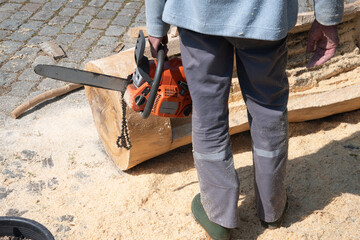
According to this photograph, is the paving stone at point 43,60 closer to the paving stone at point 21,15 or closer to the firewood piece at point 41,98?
the firewood piece at point 41,98

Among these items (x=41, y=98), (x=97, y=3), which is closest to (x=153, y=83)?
(x=41, y=98)

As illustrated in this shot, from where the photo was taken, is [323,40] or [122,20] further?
[122,20]

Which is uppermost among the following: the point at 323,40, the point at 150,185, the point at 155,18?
the point at 155,18

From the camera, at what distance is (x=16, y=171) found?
3.10 metres

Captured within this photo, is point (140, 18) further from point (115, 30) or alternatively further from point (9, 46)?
point (9, 46)

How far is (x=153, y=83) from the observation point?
219 centimetres

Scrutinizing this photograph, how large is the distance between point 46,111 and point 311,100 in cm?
208

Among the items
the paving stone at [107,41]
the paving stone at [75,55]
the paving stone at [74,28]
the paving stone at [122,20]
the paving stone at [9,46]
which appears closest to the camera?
the paving stone at [75,55]

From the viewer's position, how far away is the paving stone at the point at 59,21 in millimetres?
5051

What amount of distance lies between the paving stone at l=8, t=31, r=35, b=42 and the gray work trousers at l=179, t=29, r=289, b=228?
3.18 m

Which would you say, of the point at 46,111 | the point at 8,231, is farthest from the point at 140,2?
the point at 8,231

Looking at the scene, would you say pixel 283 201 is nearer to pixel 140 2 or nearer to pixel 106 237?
pixel 106 237

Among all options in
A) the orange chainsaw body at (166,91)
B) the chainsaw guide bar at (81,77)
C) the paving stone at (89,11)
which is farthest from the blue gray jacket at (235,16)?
the paving stone at (89,11)

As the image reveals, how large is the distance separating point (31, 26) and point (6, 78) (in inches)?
40.0
